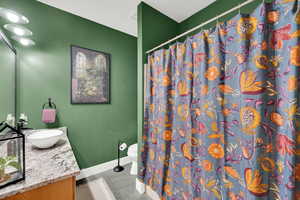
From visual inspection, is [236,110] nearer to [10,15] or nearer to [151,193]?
[151,193]

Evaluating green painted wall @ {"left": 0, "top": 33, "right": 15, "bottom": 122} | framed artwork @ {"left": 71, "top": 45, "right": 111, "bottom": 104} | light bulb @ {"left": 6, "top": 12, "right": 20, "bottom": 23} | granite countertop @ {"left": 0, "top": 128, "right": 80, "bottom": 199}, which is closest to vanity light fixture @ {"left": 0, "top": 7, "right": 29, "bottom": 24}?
light bulb @ {"left": 6, "top": 12, "right": 20, "bottom": 23}

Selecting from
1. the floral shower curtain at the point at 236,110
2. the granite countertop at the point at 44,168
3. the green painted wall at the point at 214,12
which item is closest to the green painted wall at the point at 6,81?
the granite countertop at the point at 44,168

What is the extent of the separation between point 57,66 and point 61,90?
12.9 inches

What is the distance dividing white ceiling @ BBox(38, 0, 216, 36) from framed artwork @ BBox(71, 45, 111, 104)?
50 centimetres

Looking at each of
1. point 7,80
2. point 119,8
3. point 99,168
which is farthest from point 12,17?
point 99,168

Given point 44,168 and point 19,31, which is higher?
point 19,31

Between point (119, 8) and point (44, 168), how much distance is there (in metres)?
1.91

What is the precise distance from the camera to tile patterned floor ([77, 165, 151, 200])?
5.02 feet

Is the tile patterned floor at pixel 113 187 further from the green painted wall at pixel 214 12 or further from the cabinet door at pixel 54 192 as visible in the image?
the green painted wall at pixel 214 12

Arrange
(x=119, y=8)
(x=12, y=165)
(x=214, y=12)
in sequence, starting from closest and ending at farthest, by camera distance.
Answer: (x=12, y=165) → (x=214, y=12) → (x=119, y=8)

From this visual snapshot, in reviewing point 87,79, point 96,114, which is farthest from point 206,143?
point 87,79

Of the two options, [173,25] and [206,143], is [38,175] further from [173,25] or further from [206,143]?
[173,25]

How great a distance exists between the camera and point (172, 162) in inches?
49.1

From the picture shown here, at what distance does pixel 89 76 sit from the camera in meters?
1.89
